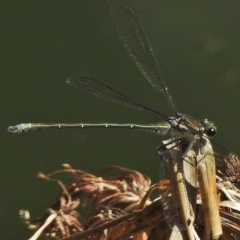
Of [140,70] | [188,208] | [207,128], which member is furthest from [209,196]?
[140,70]

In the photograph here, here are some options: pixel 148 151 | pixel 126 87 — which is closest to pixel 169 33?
pixel 126 87

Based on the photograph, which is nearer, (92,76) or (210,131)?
(210,131)

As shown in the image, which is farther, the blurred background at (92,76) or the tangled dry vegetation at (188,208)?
the blurred background at (92,76)

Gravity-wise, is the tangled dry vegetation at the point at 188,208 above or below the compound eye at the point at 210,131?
below

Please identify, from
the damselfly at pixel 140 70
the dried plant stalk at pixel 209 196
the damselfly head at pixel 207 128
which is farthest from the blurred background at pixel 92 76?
the dried plant stalk at pixel 209 196

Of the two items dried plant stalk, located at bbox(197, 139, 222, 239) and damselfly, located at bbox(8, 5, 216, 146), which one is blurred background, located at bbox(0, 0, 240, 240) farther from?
dried plant stalk, located at bbox(197, 139, 222, 239)

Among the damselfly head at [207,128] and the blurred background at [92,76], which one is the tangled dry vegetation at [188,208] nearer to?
the damselfly head at [207,128]

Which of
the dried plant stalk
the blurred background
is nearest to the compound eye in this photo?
the dried plant stalk

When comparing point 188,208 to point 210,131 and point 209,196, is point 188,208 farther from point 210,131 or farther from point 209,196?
point 210,131

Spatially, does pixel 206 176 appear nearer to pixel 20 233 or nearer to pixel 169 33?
pixel 20 233
